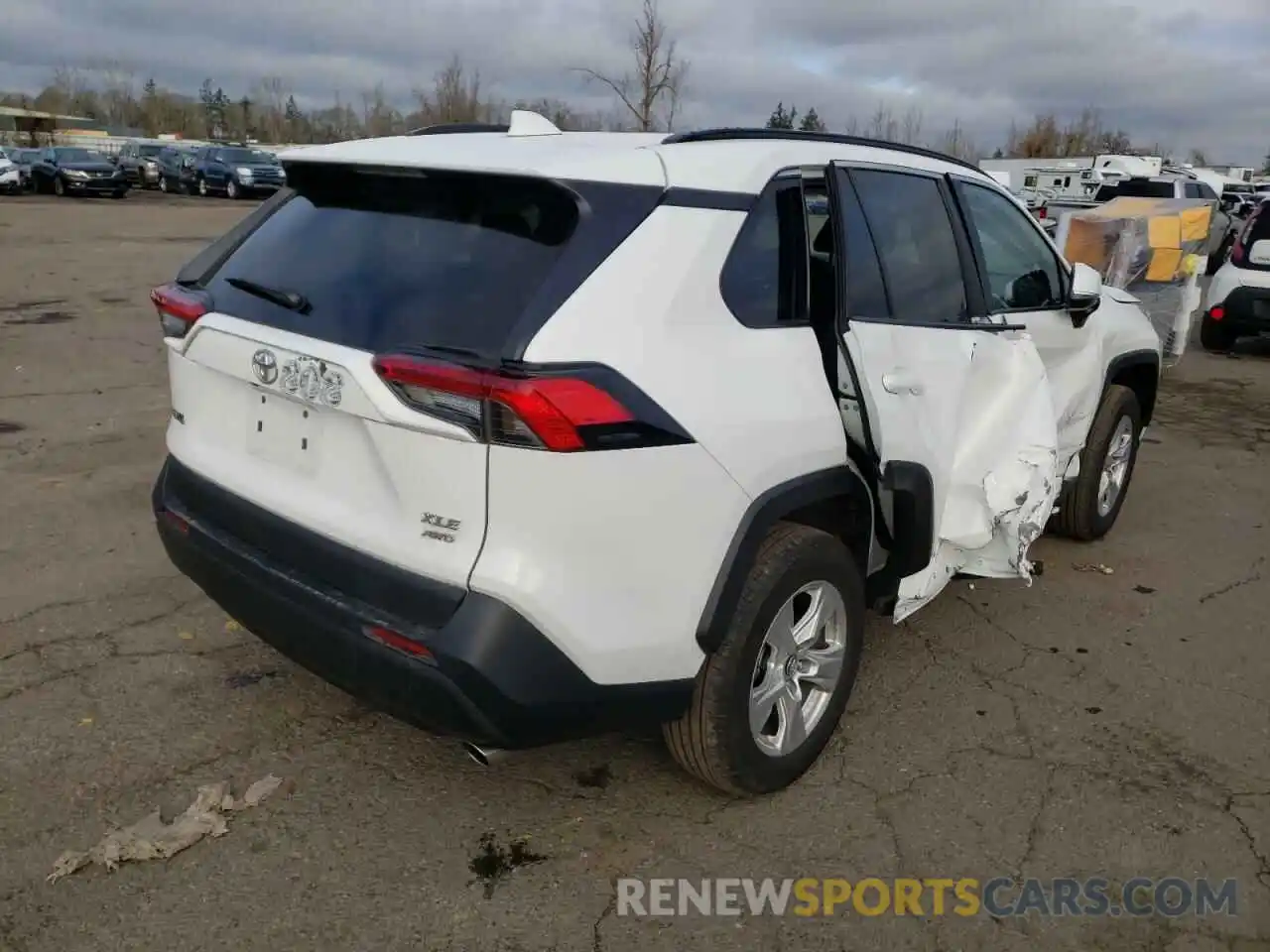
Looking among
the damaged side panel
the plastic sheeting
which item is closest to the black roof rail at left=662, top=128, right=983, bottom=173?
the damaged side panel

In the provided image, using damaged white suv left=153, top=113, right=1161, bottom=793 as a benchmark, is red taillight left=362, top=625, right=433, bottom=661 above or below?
below

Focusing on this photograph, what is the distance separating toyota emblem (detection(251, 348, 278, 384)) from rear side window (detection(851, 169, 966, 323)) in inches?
72.9

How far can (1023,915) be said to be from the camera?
2.69m

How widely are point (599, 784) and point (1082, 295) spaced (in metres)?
2.91

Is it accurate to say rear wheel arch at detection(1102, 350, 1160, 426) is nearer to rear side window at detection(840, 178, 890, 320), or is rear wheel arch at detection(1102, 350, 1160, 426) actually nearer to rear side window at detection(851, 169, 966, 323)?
rear side window at detection(851, 169, 966, 323)

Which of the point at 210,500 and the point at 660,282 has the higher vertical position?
the point at 660,282

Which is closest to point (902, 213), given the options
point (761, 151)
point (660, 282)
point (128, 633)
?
point (761, 151)

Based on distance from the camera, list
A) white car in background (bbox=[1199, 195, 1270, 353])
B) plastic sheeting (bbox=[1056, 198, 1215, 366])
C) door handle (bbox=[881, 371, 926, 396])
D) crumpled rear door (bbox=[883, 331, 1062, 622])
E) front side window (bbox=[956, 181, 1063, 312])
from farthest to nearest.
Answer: white car in background (bbox=[1199, 195, 1270, 353])
plastic sheeting (bbox=[1056, 198, 1215, 366])
front side window (bbox=[956, 181, 1063, 312])
crumpled rear door (bbox=[883, 331, 1062, 622])
door handle (bbox=[881, 371, 926, 396])

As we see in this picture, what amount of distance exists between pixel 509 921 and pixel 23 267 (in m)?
15.0

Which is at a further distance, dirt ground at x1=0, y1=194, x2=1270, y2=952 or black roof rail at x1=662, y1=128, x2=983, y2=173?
black roof rail at x1=662, y1=128, x2=983, y2=173

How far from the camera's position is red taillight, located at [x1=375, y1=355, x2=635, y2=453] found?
7.32 ft

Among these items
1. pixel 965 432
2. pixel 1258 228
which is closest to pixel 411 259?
pixel 965 432

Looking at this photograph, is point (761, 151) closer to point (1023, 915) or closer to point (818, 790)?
point (818, 790)

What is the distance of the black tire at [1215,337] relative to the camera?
11352mm
